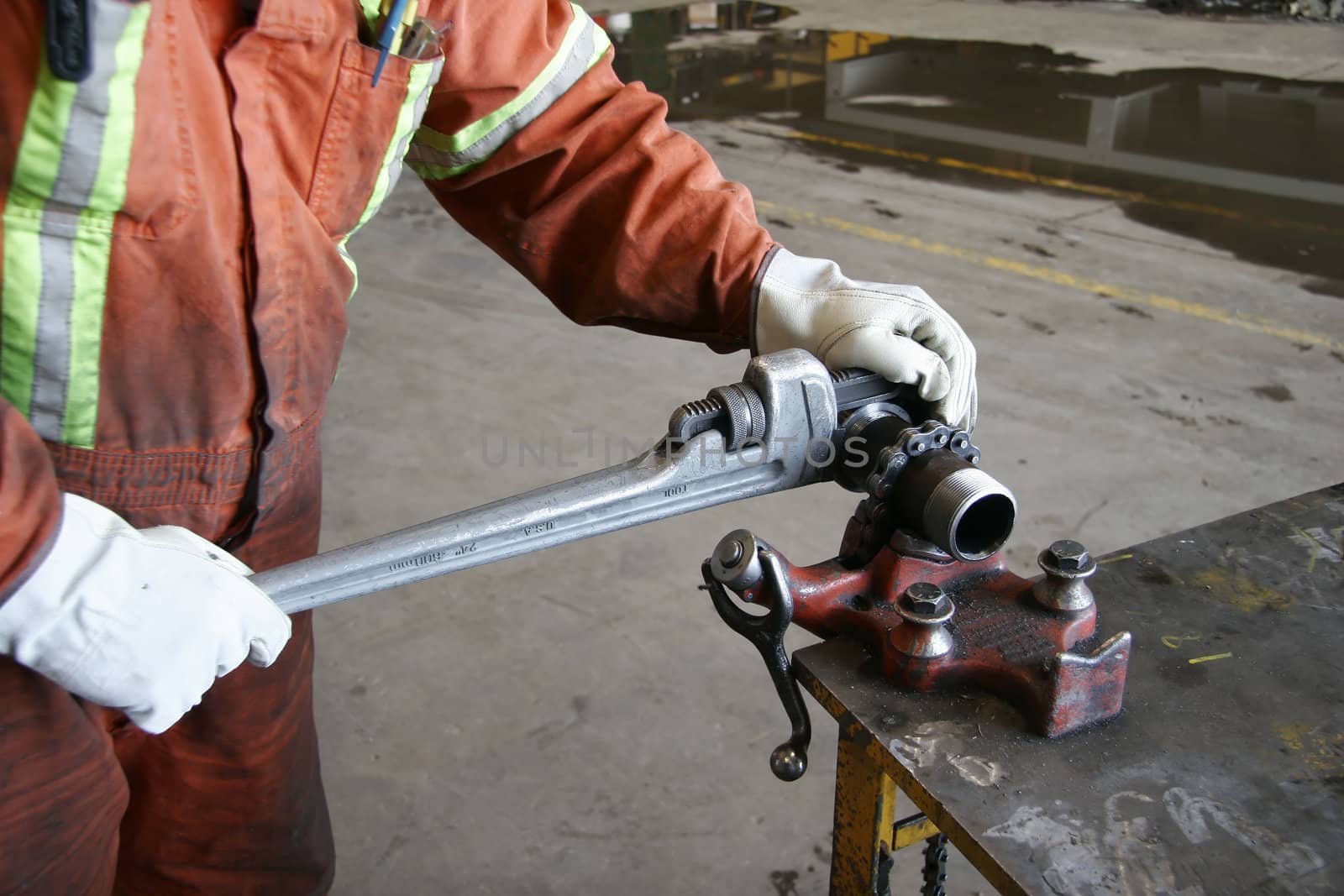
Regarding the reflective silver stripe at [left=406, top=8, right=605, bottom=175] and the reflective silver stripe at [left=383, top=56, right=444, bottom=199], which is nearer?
the reflective silver stripe at [left=383, top=56, right=444, bottom=199]

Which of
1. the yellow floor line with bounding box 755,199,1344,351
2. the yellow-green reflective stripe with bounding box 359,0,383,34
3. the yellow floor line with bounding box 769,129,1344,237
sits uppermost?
the yellow-green reflective stripe with bounding box 359,0,383,34

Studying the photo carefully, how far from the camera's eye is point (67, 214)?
3.34 feet

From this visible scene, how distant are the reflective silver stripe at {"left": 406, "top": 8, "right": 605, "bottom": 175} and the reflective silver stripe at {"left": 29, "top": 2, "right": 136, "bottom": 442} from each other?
52cm

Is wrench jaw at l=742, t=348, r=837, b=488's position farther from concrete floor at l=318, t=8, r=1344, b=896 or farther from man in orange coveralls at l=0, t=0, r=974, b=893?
concrete floor at l=318, t=8, r=1344, b=896

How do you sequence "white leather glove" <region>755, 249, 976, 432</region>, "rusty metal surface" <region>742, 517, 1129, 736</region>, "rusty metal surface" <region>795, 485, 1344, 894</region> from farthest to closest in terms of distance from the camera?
"white leather glove" <region>755, 249, 976, 432</region> < "rusty metal surface" <region>742, 517, 1129, 736</region> < "rusty metal surface" <region>795, 485, 1344, 894</region>

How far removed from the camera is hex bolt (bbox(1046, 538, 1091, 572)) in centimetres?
111

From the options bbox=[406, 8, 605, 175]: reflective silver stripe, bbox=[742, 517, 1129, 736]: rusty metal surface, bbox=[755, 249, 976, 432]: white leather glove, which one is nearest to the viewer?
bbox=[742, 517, 1129, 736]: rusty metal surface

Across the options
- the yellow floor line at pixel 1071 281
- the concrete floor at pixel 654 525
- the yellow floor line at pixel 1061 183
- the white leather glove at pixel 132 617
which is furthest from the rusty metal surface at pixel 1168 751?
the yellow floor line at pixel 1061 183

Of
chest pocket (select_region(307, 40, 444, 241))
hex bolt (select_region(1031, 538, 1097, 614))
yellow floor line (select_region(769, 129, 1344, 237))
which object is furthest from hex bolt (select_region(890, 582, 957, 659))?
yellow floor line (select_region(769, 129, 1344, 237))

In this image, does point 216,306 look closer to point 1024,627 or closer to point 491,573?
point 1024,627

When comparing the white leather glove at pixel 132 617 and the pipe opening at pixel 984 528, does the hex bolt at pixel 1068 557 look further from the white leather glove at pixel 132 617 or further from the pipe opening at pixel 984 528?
the white leather glove at pixel 132 617

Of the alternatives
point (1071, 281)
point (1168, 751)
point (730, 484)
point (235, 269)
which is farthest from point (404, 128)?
point (1071, 281)

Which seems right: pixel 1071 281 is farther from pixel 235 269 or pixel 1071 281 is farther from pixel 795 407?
pixel 235 269

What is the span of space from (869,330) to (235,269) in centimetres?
71
